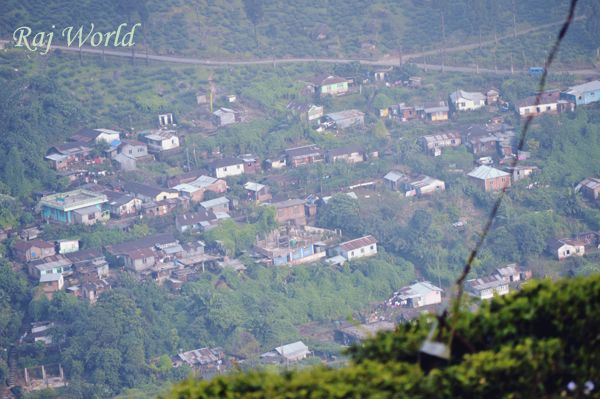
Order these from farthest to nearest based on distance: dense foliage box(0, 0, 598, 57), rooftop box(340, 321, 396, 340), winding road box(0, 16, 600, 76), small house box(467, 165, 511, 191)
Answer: dense foliage box(0, 0, 598, 57) < winding road box(0, 16, 600, 76) < small house box(467, 165, 511, 191) < rooftop box(340, 321, 396, 340)

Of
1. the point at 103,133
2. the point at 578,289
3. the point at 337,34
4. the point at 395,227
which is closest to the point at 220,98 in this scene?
the point at 103,133

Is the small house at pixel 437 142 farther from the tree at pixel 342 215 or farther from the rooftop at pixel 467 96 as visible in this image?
the tree at pixel 342 215

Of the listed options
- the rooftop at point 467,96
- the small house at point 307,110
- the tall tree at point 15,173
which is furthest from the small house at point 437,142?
the tall tree at point 15,173

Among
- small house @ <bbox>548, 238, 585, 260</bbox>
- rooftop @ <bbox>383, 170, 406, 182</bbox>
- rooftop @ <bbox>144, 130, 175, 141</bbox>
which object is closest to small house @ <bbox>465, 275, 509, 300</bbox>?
small house @ <bbox>548, 238, 585, 260</bbox>

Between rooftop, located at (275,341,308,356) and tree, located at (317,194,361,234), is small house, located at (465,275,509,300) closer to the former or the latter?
tree, located at (317,194,361,234)

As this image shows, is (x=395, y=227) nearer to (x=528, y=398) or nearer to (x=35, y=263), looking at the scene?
(x=35, y=263)
